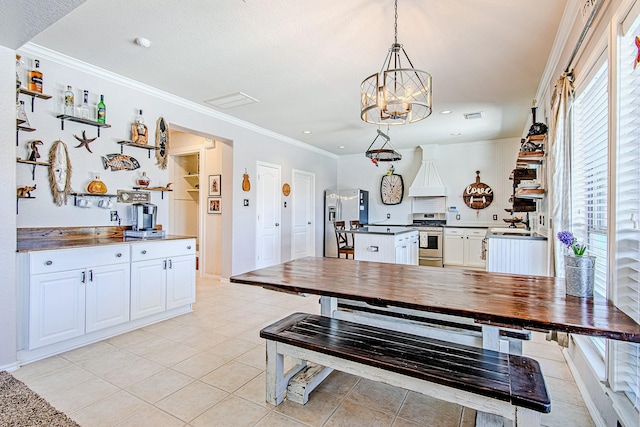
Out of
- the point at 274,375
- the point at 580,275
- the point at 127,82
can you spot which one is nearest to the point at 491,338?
the point at 580,275

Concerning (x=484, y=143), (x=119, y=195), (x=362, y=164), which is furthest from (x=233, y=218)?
(x=484, y=143)

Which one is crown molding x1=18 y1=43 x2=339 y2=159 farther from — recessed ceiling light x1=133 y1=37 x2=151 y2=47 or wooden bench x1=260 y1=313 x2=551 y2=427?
wooden bench x1=260 y1=313 x2=551 y2=427

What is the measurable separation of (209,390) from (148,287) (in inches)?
63.3

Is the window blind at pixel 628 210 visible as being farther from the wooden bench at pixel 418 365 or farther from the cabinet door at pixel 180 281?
the cabinet door at pixel 180 281

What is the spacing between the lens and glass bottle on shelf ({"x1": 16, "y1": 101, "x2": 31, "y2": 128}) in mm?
2662

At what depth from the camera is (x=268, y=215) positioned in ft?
19.2

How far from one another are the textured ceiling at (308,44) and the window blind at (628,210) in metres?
1.10

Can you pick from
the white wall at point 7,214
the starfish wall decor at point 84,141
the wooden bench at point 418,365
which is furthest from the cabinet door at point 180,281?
the wooden bench at point 418,365

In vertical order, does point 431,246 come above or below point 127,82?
below

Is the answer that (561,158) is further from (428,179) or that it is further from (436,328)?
(428,179)

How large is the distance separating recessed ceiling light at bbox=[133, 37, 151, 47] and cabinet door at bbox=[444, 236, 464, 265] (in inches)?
237

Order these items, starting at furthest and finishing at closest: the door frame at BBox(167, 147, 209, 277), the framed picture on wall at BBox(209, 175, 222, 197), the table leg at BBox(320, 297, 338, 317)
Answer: the door frame at BBox(167, 147, 209, 277)
the framed picture on wall at BBox(209, 175, 222, 197)
the table leg at BBox(320, 297, 338, 317)

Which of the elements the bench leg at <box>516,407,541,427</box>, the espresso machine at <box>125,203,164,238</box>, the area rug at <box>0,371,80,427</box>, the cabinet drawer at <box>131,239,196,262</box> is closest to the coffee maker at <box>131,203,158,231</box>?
the espresso machine at <box>125,203,164,238</box>

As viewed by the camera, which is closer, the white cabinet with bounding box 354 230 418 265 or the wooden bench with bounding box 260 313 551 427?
the wooden bench with bounding box 260 313 551 427
